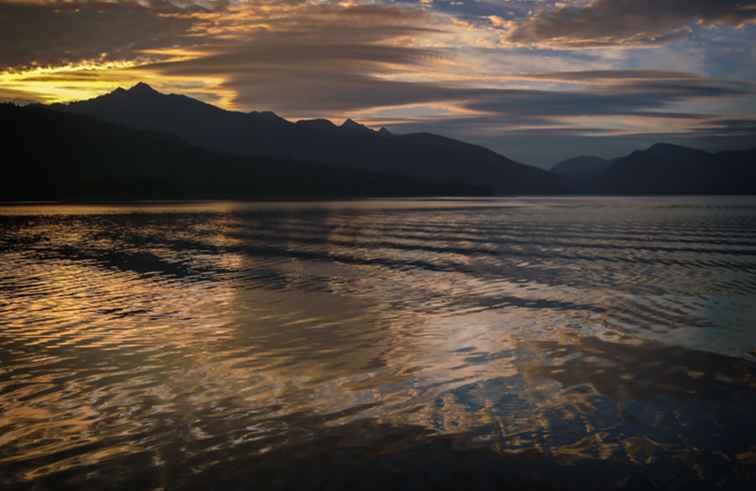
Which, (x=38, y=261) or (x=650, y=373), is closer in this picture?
(x=650, y=373)

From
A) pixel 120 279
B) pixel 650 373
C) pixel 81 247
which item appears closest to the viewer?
pixel 650 373

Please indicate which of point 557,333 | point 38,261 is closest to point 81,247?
point 38,261

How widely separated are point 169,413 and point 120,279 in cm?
1899

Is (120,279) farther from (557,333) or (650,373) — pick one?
(650,373)

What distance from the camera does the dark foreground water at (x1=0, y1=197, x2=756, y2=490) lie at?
28.3ft

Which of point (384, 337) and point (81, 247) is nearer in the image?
point (384, 337)

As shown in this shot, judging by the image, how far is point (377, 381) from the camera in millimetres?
12594

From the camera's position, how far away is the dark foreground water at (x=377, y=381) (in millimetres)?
8633

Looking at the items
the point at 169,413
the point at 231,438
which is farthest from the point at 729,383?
the point at 169,413

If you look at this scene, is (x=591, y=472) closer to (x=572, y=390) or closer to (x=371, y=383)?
(x=572, y=390)

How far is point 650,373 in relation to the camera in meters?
13.3

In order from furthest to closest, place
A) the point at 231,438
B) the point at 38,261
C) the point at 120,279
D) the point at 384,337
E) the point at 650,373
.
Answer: the point at 38,261 → the point at 120,279 → the point at 384,337 → the point at 650,373 → the point at 231,438

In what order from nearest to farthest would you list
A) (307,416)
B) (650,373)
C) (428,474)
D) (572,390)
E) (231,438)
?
(428,474), (231,438), (307,416), (572,390), (650,373)

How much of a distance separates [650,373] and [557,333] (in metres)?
4.13
